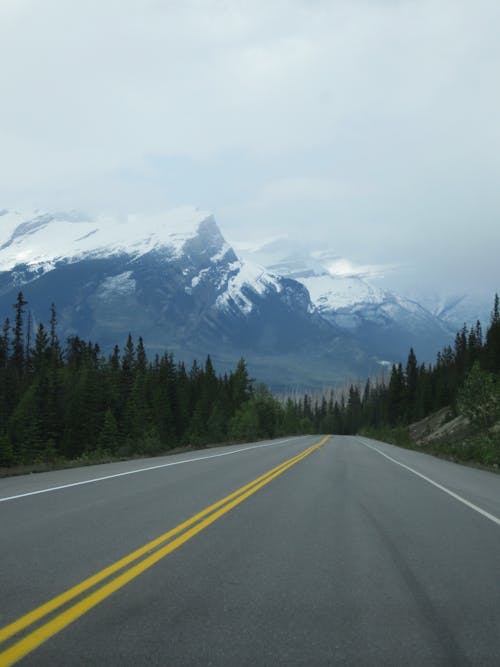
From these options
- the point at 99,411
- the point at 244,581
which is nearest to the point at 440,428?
the point at 99,411

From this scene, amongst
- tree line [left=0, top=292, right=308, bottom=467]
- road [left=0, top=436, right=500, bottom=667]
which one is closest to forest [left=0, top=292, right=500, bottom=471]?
tree line [left=0, top=292, right=308, bottom=467]

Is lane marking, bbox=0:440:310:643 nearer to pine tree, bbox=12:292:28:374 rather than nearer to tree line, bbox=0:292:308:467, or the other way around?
tree line, bbox=0:292:308:467

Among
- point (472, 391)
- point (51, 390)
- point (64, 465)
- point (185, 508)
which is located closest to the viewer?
point (185, 508)

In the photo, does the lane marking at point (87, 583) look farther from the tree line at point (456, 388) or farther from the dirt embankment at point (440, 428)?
the dirt embankment at point (440, 428)

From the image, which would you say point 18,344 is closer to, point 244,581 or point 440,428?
point 440,428

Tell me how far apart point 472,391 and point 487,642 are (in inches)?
1927

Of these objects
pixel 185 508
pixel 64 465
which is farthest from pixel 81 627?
pixel 64 465

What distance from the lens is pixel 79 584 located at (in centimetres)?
521

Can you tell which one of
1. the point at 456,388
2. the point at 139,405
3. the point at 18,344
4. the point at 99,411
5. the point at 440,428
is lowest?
the point at 440,428

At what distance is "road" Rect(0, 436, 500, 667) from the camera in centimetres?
394

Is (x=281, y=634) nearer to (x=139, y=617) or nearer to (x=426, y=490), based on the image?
(x=139, y=617)

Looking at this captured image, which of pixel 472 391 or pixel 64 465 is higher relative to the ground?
pixel 472 391

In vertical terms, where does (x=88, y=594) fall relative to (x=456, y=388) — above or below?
below

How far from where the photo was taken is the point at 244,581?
5.48 metres
